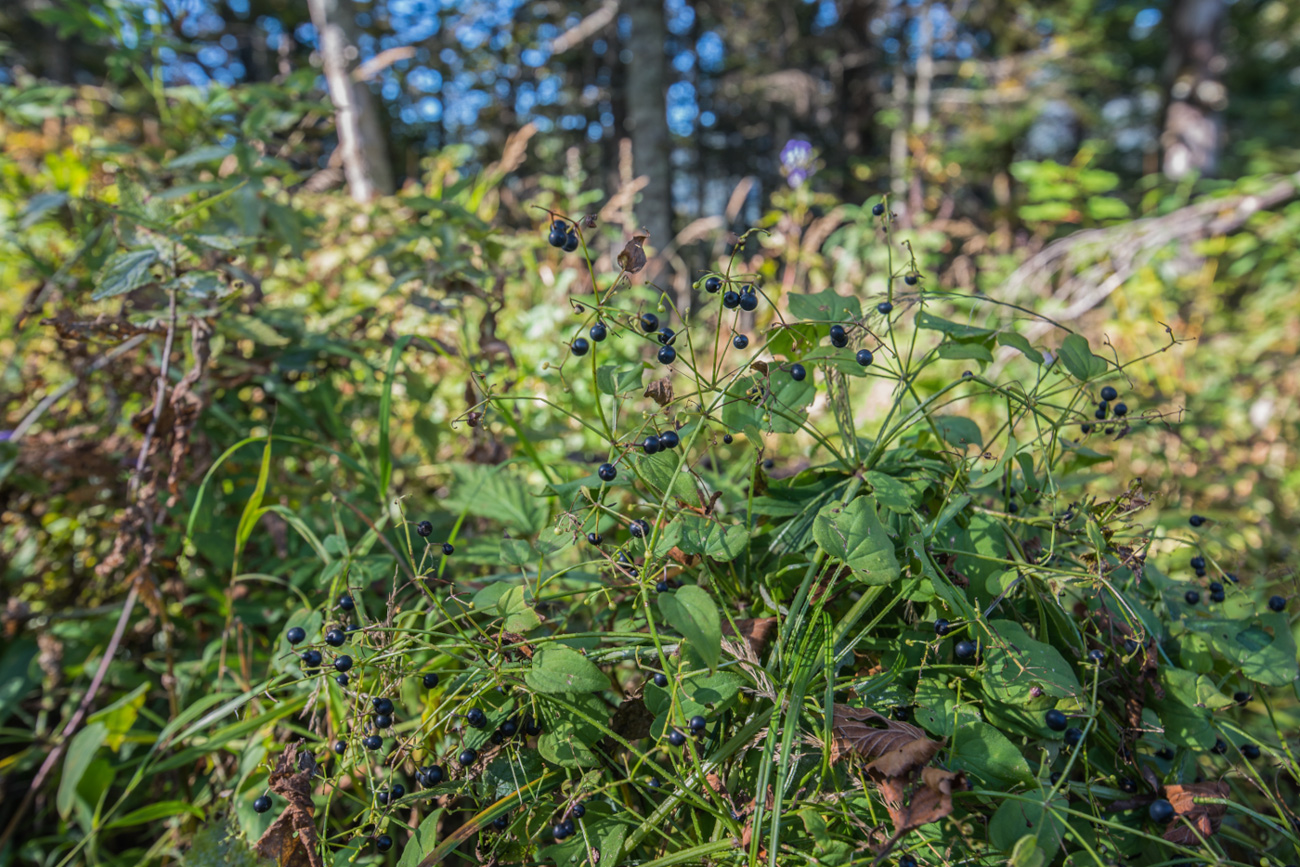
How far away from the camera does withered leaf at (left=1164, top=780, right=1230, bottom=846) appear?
0.65 metres

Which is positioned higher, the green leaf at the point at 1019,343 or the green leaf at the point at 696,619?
the green leaf at the point at 1019,343

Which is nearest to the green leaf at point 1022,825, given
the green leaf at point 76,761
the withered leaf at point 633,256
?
the withered leaf at point 633,256

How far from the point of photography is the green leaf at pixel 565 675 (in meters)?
0.67

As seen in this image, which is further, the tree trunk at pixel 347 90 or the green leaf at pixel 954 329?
the tree trunk at pixel 347 90

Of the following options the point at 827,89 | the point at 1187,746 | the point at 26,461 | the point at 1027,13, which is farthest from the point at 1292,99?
the point at 26,461

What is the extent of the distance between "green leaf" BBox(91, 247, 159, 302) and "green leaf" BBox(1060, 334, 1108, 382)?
4.12 feet

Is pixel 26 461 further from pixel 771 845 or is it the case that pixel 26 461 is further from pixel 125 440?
pixel 771 845

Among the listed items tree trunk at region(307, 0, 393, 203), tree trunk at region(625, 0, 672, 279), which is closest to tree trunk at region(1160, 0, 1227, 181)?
tree trunk at region(625, 0, 672, 279)

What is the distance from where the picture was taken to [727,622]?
785mm

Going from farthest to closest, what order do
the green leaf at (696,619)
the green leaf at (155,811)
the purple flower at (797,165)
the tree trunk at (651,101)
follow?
the tree trunk at (651,101) < the purple flower at (797,165) < the green leaf at (155,811) < the green leaf at (696,619)

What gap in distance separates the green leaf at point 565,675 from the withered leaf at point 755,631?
155 mm

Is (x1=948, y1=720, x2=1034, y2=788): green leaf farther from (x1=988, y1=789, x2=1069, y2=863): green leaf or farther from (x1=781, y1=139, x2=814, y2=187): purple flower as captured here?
(x1=781, y1=139, x2=814, y2=187): purple flower

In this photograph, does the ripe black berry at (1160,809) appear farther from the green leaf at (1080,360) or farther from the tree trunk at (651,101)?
the tree trunk at (651,101)

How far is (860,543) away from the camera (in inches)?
26.0
